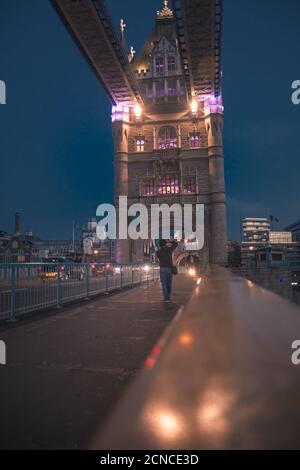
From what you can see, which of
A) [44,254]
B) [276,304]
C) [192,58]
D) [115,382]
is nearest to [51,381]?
[115,382]

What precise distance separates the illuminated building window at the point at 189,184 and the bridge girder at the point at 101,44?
1164cm

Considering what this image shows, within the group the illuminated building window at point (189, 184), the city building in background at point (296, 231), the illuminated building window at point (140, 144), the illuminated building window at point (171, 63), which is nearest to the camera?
the illuminated building window at point (189, 184)

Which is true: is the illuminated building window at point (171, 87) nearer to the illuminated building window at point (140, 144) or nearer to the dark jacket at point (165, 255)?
the illuminated building window at point (140, 144)

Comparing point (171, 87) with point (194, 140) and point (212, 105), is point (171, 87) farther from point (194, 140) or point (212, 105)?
point (194, 140)

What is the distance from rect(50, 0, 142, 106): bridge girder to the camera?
93.8 ft

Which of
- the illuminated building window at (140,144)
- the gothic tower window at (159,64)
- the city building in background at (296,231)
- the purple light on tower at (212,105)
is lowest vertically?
the city building in background at (296,231)

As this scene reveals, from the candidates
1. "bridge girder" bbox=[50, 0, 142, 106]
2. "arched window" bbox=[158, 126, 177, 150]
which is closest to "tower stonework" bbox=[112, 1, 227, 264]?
"arched window" bbox=[158, 126, 177, 150]

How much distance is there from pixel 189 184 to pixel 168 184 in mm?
2707

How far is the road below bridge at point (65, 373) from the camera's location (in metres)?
2.25

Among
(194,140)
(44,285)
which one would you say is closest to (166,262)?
(44,285)

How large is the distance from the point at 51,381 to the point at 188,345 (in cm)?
290

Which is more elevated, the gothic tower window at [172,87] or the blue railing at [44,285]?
the gothic tower window at [172,87]

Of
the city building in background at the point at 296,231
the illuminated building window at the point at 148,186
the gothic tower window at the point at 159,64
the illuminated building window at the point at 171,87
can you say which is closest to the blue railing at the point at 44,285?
the illuminated building window at the point at 148,186
